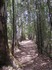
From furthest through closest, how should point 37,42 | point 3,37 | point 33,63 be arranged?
point 37,42
point 33,63
point 3,37

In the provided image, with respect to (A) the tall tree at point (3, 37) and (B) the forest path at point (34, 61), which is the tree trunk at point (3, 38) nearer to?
(A) the tall tree at point (3, 37)

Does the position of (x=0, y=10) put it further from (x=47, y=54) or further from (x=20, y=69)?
(x=47, y=54)

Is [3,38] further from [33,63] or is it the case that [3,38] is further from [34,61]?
[34,61]

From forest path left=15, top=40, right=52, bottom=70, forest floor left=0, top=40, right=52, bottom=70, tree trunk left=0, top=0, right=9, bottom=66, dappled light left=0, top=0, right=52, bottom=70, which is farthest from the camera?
forest path left=15, top=40, right=52, bottom=70

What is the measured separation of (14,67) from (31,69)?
1.30m

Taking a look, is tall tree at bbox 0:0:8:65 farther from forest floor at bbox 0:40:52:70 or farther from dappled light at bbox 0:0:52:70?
forest floor at bbox 0:40:52:70

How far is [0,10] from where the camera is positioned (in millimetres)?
8898

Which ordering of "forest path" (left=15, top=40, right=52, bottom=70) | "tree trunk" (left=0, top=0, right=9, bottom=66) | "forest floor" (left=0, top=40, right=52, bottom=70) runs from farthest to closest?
"forest path" (left=15, top=40, right=52, bottom=70) → "forest floor" (left=0, top=40, right=52, bottom=70) → "tree trunk" (left=0, top=0, right=9, bottom=66)

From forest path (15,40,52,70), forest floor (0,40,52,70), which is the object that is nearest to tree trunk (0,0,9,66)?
forest floor (0,40,52,70)

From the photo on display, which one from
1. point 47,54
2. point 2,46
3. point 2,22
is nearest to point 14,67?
point 2,46

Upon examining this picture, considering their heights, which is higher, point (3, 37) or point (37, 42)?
point (3, 37)

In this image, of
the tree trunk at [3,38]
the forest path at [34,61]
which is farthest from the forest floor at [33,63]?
the tree trunk at [3,38]

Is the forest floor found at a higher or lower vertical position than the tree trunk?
lower

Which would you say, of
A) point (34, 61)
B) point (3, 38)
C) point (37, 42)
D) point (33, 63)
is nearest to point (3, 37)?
point (3, 38)
